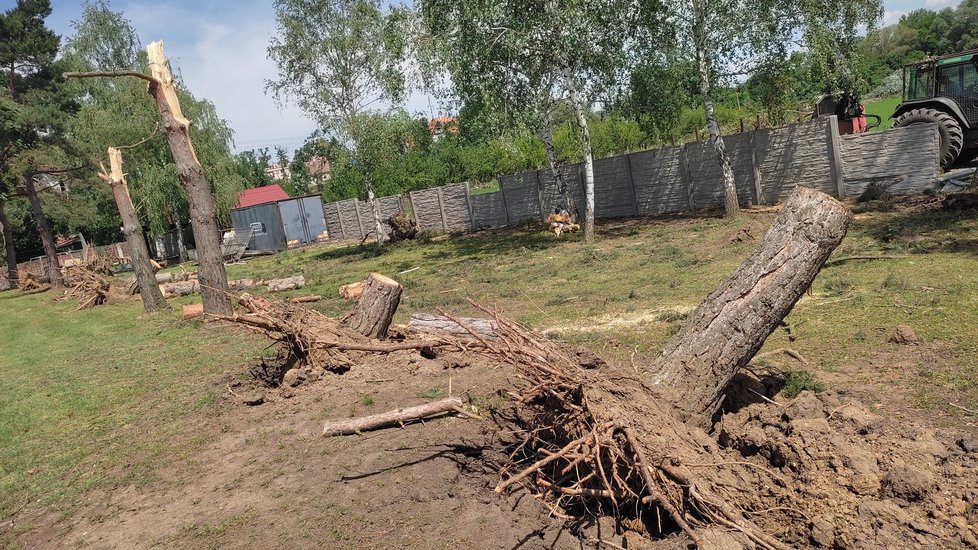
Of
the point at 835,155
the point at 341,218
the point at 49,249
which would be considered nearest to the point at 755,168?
the point at 835,155

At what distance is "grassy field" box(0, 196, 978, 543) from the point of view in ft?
17.1

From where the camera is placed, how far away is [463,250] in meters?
19.5

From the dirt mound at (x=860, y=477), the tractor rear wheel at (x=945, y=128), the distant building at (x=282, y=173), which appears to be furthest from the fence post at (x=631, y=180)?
the distant building at (x=282, y=173)

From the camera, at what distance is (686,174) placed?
19.1 metres

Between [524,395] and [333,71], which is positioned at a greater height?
[333,71]

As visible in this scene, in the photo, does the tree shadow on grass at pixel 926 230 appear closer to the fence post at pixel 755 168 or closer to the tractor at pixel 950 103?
the tractor at pixel 950 103

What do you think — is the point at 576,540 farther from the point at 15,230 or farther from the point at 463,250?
the point at 15,230

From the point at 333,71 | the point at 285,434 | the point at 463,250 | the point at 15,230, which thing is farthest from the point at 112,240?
the point at 285,434

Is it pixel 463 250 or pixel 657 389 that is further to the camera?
pixel 463 250

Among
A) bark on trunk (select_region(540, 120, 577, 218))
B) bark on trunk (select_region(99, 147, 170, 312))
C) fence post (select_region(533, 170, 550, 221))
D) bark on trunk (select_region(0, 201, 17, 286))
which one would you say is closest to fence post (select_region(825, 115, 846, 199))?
bark on trunk (select_region(540, 120, 577, 218))

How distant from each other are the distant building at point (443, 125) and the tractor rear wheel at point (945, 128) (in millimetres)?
11365

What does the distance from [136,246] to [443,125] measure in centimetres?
1120

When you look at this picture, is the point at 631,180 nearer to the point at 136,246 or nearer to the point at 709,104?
the point at 709,104

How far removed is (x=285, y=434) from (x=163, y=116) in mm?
7342
